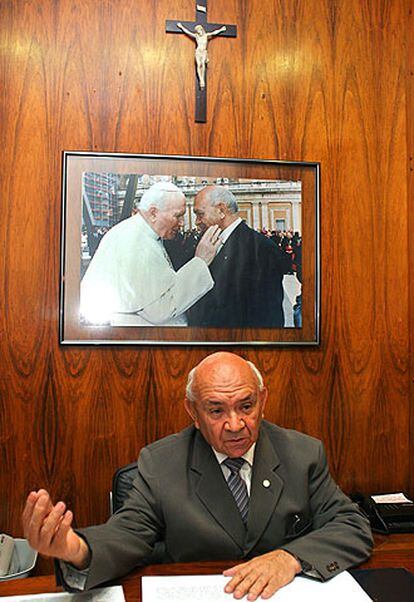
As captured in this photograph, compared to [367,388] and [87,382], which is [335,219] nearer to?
[367,388]

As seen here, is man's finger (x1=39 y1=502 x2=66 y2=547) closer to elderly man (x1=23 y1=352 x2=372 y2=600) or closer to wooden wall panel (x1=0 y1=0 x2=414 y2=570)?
elderly man (x1=23 y1=352 x2=372 y2=600)

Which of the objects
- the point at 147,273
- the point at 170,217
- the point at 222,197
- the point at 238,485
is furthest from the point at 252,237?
the point at 238,485

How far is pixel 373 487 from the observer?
2.88m

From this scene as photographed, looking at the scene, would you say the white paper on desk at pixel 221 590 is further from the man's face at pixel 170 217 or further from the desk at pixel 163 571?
the man's face at pixel 170 217

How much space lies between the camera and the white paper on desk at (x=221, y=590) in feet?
4.45

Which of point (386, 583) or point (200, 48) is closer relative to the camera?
point (386, 583)

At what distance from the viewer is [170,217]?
2.74 m

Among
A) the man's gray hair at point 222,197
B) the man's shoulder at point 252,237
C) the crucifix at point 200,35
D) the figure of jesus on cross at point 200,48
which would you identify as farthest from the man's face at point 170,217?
the figure of jesus on cross at point 200,48

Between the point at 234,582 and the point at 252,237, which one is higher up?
the point at 252,237

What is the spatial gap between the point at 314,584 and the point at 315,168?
6.31ft

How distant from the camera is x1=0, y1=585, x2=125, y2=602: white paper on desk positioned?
4.46ft

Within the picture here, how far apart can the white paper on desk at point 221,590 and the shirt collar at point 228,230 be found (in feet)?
5.25

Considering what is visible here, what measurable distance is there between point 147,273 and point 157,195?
0.34 m

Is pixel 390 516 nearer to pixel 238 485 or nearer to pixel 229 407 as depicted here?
pixel 238 485
